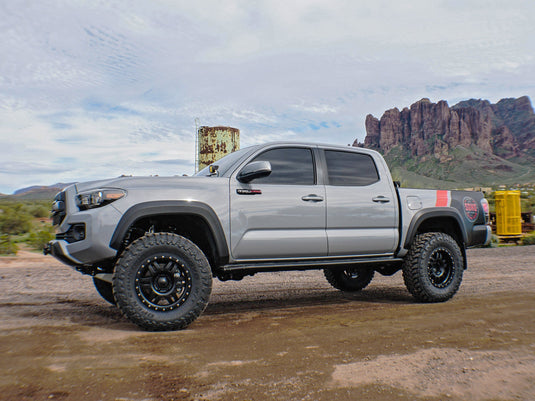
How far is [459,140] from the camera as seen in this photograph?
117m

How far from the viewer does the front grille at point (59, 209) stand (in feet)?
14.5

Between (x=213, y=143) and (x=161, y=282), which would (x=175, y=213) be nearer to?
(x=161, y=282)

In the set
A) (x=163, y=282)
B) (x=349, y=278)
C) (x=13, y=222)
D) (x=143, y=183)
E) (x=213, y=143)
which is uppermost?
(x=213, y=143)

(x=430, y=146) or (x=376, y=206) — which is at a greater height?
(x=430, y=146)

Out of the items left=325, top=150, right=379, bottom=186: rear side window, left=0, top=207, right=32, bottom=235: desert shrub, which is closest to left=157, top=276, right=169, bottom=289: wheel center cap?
left=325, top=150, right=379, bottom=186: rear side window

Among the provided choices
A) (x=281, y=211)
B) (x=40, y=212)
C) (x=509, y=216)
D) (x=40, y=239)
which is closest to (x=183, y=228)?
(x=281, y=211)

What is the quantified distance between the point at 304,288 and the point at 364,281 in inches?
38.6

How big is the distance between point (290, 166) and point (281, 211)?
630mm

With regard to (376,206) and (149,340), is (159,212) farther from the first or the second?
(376,206)

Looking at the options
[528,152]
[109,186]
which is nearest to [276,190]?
[109,186]

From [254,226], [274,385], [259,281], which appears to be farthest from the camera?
[259,281]

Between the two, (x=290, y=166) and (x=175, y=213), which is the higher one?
(x=290, y=166)

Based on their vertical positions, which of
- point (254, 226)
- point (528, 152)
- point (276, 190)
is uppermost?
point (528, 152)

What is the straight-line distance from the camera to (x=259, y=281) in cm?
779
